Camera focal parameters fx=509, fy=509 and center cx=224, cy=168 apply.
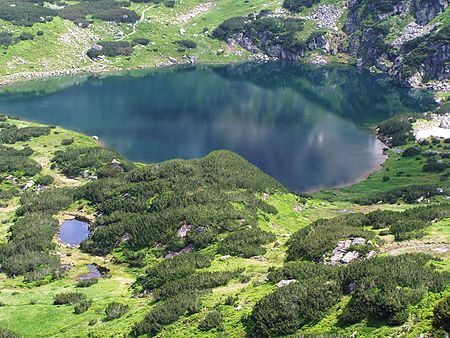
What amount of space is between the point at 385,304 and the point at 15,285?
40438mm

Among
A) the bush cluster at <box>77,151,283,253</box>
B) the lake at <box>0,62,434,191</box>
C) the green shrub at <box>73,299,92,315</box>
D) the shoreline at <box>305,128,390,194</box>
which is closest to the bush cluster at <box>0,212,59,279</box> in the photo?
the bush cluster at <box>77,151,283,253</box>

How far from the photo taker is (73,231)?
231 feet

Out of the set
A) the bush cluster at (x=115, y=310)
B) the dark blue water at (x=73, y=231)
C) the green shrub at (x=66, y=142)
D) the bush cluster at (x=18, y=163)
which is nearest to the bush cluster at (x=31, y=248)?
the dark blue water at (x=73, y=231)

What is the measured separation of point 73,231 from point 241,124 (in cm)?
9482

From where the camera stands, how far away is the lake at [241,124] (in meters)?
124

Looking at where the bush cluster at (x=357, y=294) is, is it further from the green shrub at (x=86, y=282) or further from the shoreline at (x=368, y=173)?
the shoreline at (x=368, y=173)

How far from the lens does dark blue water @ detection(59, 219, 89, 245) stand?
67.5 metres

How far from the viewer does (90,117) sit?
163 metres

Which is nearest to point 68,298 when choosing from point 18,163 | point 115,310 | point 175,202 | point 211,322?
point 115,310

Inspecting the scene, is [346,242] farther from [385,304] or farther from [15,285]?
[15,285]

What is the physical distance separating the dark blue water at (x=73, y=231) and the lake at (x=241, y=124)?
50199 millimetres

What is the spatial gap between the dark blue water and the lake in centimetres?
5020

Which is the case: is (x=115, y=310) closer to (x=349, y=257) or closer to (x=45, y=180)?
(x=349, y=257)

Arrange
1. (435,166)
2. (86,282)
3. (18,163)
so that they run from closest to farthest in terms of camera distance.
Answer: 1. (86,282)
2. (18,163)
3. (435,166)
